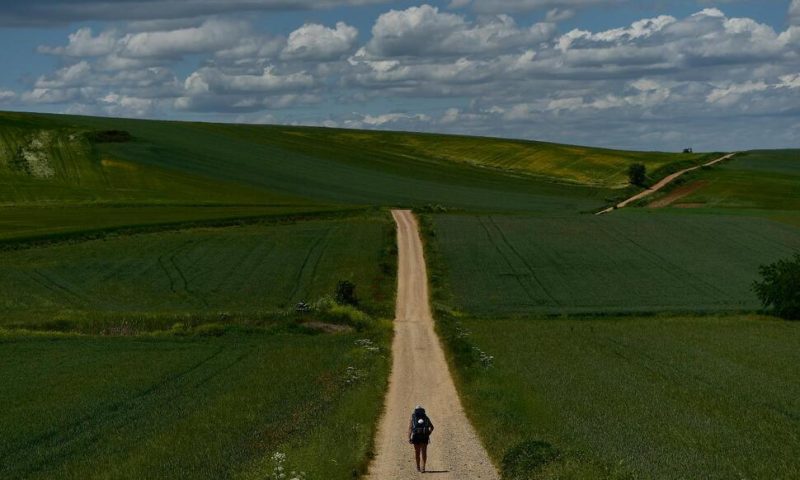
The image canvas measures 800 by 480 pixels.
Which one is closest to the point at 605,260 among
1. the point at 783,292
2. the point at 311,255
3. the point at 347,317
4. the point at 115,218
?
the point at 783,292

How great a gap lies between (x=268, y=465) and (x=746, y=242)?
2624 inches

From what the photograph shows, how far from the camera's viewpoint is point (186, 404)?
1233 inches

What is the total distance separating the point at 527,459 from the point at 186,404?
13332 mm

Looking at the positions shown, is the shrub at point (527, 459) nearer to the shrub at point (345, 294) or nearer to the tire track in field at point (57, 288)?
the shrub at point (345, 294)

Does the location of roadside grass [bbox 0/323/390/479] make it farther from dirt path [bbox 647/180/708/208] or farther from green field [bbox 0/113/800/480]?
dirt path [bbox 647/180/708/208]

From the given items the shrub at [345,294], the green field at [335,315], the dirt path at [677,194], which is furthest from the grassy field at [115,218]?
the dirt path at [677,194]

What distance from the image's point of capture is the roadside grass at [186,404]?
23.2m

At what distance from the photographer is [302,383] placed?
35.3 metres

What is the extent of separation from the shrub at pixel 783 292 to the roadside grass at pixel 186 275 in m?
21.8

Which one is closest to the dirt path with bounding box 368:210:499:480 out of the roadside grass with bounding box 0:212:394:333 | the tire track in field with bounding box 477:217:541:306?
the roadside grass with bounding box 0:212:394:333

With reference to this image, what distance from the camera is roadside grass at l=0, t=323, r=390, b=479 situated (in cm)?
2323

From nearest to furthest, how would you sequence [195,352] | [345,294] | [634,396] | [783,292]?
[634,396]
[195,352]
[345,294]
[783,292]

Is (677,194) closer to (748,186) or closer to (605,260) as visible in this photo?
(748,186)

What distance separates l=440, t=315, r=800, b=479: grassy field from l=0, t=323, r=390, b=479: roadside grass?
13.5ft
